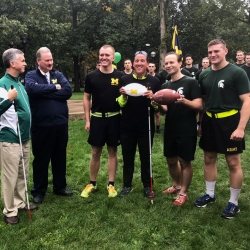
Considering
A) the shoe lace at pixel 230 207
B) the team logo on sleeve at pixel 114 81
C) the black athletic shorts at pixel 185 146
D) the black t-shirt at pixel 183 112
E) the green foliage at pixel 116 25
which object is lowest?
the shoe lace at pixel 230 207

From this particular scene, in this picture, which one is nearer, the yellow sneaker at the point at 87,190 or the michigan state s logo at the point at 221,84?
the michigan state s logo at the point at 221,84

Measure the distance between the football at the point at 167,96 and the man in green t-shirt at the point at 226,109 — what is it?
1.52ft

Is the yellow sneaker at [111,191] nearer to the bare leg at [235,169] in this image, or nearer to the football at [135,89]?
the football at [135,89]

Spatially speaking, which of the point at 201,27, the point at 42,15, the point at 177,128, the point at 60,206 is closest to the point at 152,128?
the point at 177,128

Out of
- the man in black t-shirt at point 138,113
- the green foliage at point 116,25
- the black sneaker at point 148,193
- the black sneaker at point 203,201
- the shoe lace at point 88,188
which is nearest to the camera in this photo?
the black sneaker at point 203,201

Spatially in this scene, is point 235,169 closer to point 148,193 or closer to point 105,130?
point 148,193

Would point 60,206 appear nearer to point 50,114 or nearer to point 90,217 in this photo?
point 90,217

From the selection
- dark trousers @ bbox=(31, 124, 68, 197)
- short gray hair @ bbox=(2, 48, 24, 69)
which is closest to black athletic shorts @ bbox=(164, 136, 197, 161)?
dark trousers @ bbox=(31, 124, 68, 197)

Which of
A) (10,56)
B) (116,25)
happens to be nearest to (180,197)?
(10,56)

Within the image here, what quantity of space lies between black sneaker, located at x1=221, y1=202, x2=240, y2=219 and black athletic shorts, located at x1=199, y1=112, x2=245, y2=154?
2.32 ft

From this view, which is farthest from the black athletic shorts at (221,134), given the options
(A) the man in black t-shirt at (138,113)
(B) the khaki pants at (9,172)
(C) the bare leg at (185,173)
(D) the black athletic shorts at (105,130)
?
(B) the khaki pants at (9,172)

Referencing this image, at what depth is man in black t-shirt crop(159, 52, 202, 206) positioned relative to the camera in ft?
12.7

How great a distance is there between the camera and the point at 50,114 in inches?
162

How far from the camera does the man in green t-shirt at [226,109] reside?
354 centimetres
